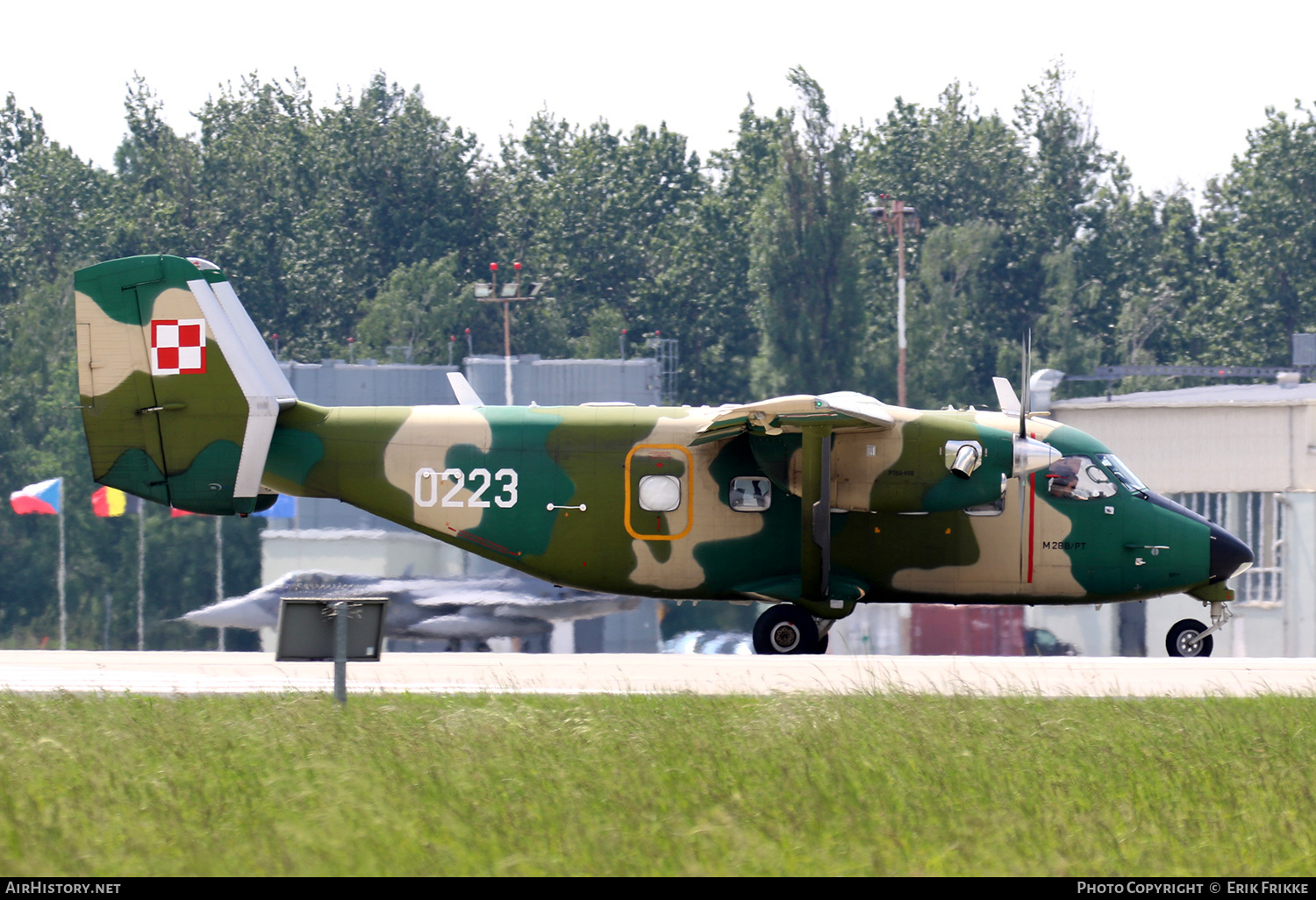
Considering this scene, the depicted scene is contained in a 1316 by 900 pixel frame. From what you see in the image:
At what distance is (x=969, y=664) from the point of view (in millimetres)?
22016

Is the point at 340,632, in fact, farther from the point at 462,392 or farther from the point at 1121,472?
the point at 1121,472

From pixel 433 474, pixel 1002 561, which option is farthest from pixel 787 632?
pixel 433 474

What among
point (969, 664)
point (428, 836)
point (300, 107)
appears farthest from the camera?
point (300, 107)

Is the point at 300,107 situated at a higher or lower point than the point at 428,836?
higher

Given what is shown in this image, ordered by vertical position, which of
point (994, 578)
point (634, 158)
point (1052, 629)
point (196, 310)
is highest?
point (634, 158)

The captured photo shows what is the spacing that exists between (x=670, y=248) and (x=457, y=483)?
8065 centimetres

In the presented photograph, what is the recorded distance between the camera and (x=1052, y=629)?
48.0 metres

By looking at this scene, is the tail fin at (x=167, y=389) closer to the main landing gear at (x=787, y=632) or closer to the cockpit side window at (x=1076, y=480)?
the main landing gear at (x=787, y=632)

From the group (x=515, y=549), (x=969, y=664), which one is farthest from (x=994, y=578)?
(x=515, y=549)

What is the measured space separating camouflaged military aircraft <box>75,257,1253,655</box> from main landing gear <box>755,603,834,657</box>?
3cm

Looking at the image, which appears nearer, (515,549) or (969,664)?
(969,664)
